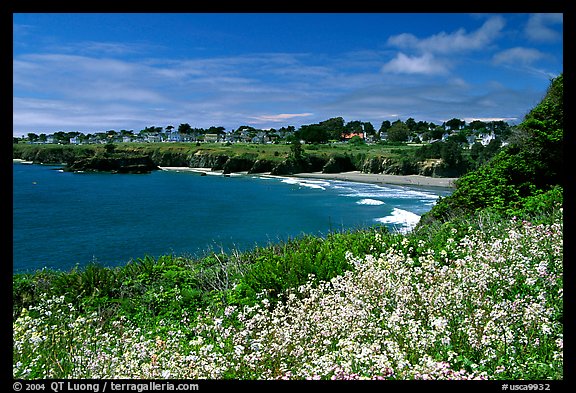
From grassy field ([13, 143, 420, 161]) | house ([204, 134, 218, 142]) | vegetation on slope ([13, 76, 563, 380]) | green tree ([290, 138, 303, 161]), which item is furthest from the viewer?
house ([204, 134, 218, 142])

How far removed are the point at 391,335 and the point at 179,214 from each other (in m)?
47.4

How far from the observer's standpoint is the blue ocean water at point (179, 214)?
→ 31078 mm

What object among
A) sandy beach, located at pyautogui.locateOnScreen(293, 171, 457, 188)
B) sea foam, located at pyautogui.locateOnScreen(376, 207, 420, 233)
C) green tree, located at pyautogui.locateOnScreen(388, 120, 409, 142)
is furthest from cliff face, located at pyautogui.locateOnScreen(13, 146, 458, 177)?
sea foam, located at pyautogui.locateOnScreen(376, 207, 420, 233)

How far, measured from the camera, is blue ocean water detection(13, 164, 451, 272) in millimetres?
31078

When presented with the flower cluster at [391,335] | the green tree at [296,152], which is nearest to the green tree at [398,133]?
the green tree at [296,152]

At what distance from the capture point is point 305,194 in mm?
62375

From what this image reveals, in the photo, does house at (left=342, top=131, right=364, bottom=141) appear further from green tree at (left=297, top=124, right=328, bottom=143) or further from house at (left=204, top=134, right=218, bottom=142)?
house at (left=204, top=134, right=218, bottom=142)

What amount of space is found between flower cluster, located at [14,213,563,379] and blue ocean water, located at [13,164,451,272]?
11.4 meters

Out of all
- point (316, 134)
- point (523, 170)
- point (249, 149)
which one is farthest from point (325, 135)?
point (523, 170)

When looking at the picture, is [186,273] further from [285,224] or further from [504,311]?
[285,224]

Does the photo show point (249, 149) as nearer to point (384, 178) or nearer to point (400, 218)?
point (384, 178)

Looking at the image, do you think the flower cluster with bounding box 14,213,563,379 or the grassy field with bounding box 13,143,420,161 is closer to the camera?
the flower cluster with bounding box 14,213,563,379
